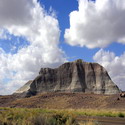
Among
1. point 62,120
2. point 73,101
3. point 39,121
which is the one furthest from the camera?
point 73,101

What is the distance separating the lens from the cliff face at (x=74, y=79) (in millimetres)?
101387

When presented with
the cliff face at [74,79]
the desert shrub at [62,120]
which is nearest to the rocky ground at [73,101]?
the cliff face at [74,79]

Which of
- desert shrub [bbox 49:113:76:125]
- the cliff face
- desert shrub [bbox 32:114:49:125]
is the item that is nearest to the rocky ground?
the cliff face

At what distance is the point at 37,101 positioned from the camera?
289 ft

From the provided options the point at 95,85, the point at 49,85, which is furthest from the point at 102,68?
the point at 49,85

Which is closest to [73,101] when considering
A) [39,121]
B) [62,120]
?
[62,120]

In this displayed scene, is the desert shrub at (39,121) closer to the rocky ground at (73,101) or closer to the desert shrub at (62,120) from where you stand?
the desert shrub at (62,120)

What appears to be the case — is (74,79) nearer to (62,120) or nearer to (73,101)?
(73,101)

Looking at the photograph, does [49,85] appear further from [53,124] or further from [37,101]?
[53,124]

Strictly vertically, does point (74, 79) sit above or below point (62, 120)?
above

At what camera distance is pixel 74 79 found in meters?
106

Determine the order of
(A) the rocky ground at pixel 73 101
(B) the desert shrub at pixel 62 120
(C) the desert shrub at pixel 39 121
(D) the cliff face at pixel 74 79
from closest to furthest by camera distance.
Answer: (C) the desert shrub at pixel 39 121, (B) the desert shrub at pixel 62 120, (A) the rocky ground at pixel 73 101, (D) the cliff face at pixel 74 79

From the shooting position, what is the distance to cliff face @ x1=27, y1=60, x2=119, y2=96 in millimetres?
101387

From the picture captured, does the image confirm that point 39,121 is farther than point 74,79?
No
